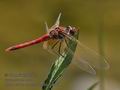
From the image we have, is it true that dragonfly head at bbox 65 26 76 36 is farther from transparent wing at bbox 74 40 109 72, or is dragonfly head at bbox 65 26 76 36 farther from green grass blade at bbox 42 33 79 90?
green grass blade at bbox 42 33 79 90

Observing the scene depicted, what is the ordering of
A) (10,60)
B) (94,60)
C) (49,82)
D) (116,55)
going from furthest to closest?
(116,55)
(10,60)
(94,60)
(49,82)

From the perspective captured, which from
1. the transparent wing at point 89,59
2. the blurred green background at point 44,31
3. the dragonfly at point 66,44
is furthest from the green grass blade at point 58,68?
the blurred green background at point 44,31

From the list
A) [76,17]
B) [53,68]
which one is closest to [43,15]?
[76,17]

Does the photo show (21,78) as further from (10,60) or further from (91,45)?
(91,45)

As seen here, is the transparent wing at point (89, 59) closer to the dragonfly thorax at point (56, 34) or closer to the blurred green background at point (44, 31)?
the dragonfly thorax at point (56, 34)

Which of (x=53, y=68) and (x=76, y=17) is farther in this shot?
(x=76, y=17)

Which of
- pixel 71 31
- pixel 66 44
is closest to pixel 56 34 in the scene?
pixel 71 31
